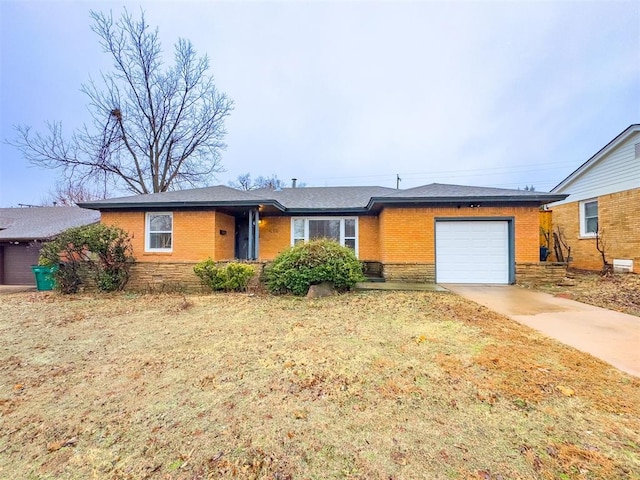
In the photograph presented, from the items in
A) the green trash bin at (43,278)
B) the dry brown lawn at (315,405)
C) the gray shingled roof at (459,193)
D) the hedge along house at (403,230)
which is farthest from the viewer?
the green trash bin at (43,278)

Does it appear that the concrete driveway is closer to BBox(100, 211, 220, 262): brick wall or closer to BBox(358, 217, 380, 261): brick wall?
BBox(358, 217, 380, 261): brick wall

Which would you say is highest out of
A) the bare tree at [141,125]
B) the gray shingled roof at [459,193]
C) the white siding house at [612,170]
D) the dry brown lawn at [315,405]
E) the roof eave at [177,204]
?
the bare tree at [141,125]

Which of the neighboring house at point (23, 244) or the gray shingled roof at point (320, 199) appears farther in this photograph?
the neighboring house at point (23, 244)

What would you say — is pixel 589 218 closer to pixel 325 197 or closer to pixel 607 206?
pixel 607 206

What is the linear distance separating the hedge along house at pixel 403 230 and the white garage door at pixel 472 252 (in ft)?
0.10

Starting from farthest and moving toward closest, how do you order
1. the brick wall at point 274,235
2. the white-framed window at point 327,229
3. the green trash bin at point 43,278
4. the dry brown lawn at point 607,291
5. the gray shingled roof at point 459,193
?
the brick wall at point 274,235
the white-framed window at point 327,229
the green trash bin at point 43,278
the gray shingled roof at point 459,193
the dry brown lawn at point 607,291

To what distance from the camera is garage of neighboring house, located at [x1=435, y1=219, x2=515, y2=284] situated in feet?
29.8

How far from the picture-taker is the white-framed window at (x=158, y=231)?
10047 millimetres

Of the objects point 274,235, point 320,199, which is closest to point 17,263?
point 274,235

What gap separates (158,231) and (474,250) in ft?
36.3

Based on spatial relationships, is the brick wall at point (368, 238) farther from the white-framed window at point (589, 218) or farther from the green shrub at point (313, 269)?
the white-framed window at point (589, 218)

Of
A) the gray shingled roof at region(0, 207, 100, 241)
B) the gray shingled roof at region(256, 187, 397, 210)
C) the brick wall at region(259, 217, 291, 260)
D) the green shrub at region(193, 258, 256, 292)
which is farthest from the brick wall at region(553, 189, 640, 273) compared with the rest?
the gray shingled roof at region(0, 207, 100, 241)

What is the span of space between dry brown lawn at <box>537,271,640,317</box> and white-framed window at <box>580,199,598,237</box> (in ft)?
7.39

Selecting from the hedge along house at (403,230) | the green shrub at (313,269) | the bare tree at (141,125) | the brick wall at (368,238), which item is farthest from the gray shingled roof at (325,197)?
the bare tree at (141,125)
